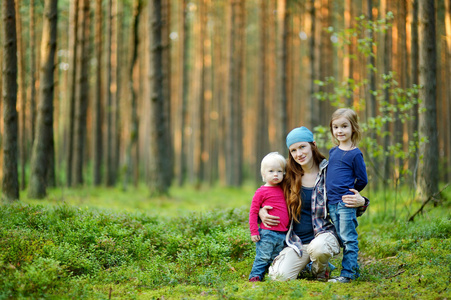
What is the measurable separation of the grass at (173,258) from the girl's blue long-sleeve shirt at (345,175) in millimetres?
1085

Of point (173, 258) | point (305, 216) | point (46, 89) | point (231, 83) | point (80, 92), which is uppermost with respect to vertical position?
point (231, 83)

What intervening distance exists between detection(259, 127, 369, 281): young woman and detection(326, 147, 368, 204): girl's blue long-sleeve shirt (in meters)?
0.12

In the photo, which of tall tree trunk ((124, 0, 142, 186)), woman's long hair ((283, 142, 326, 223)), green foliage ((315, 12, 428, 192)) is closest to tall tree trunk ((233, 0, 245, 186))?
tall tree trunk ((124, 0, 142, 186))

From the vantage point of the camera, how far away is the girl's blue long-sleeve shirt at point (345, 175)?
15.2ft

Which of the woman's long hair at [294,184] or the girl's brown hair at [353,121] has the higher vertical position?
the girl's brown hair at [353,121]

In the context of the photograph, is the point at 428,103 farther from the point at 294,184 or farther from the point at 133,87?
the point at 133,87

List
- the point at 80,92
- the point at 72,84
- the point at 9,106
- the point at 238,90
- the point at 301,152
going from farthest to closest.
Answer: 1. the point at 238,90
2. the point at 80,92
3. the point at 72,84
4. the point at 9,106
5. the point at 301,152

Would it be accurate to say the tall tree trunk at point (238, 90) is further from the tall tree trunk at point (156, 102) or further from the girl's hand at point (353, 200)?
the girl's hand at point (353, 200)

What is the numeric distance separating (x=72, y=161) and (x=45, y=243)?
11.3 metres

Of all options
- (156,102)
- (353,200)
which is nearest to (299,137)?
(353,200)

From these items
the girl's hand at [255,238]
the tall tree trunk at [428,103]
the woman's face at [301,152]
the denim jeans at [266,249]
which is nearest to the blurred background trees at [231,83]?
the tall tree trunk at [428,103]

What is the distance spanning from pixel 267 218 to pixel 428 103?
498 centimetres

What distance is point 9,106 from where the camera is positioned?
786 cm

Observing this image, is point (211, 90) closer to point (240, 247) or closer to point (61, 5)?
point (61, 5)
